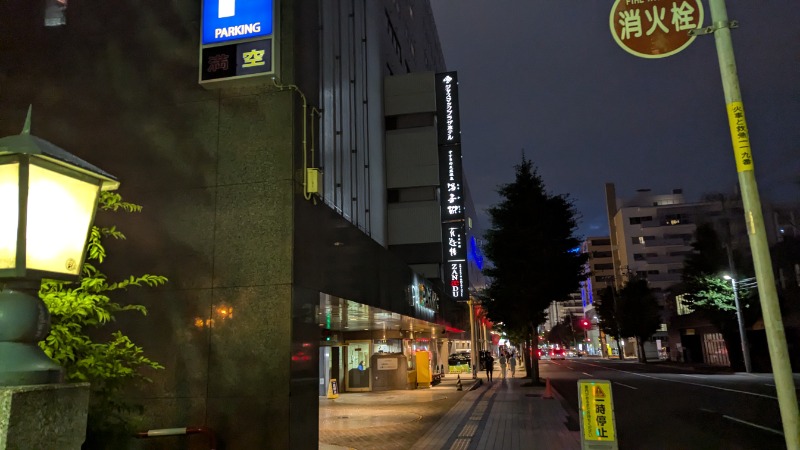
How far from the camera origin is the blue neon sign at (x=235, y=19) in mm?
8008

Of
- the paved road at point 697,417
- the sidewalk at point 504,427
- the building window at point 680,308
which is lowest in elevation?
the paved road at point 697,417

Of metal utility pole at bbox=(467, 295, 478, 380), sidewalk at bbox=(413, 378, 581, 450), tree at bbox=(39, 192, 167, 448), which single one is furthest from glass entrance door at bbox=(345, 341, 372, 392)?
tree at bbox=(39, 192, 167, 448)

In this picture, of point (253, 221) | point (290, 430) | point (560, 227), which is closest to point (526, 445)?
point (290, 430)

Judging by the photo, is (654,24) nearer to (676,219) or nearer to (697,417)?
(697,417)

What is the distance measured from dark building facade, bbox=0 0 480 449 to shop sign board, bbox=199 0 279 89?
12 cm

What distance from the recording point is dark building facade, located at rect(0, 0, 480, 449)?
291 inches

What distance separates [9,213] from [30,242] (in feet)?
0.59

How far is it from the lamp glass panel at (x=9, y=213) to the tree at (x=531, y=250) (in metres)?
27.6

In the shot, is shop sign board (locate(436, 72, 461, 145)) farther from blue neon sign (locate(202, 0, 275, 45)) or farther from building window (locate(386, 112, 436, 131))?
blue neon sign (locate(202, 0, 275, 45))

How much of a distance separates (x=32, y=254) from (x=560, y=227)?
28886mm

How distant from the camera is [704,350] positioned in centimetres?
4878

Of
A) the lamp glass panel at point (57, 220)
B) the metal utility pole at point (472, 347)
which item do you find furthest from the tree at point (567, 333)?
the lamp glass panel at point (57, 220)

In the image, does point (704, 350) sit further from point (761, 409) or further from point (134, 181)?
point (134, 181)

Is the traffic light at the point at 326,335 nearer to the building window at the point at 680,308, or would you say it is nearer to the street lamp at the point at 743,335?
the street lamp at the point at 743,335
